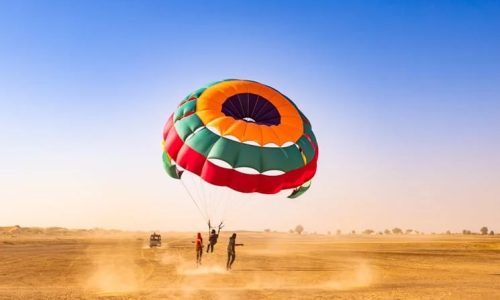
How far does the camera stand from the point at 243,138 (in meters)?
18.4

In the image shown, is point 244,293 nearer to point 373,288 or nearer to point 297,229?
point 373,288

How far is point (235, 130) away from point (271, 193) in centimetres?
290

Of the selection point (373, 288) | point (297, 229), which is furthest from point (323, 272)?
point (297, 229)

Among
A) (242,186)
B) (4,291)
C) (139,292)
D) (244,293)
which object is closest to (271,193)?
(242,186)

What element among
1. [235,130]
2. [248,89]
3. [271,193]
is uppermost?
[248,89]

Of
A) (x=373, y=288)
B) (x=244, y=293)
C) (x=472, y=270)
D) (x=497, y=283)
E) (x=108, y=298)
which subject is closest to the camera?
(x=108, y=298)

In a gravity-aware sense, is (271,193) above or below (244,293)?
above

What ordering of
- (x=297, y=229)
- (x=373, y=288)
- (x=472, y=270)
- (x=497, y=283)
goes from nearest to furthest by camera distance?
(x=373, y=288), (x=497, y=283), (x=472, y=270), (x=297, y=229)

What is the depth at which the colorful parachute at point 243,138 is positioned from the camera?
725 inches

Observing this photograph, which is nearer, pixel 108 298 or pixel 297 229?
pixel 108 298

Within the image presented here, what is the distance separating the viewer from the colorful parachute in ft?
60.4

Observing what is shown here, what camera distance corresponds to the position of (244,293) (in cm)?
1612

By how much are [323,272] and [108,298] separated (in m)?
12.6

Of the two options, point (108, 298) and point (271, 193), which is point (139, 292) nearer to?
point (108, 298)
